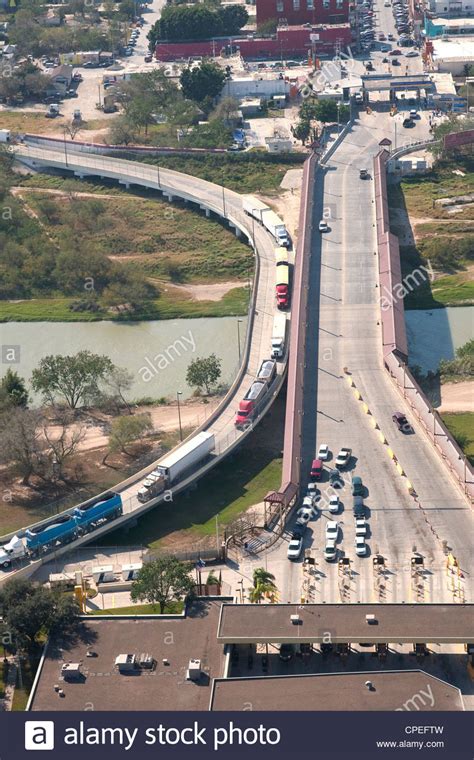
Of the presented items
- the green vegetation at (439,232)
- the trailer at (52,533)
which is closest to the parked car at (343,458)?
the trailer at (52,533)

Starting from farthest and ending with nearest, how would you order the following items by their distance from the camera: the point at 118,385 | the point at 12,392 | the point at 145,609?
1. the point at 118,385
2. the point at 12,392
3. the point at 145,609

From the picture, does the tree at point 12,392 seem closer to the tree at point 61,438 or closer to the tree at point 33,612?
the tree at point 61,438

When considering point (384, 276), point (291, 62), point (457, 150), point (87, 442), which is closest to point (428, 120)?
point (457, 150)

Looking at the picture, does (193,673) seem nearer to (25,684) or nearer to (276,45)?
(25,684)

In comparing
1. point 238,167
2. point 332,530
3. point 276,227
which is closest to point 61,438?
point 332,530

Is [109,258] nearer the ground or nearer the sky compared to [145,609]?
nearer the sky

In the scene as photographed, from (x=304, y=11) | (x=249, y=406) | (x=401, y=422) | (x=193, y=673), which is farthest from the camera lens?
(x=304, y=11)
